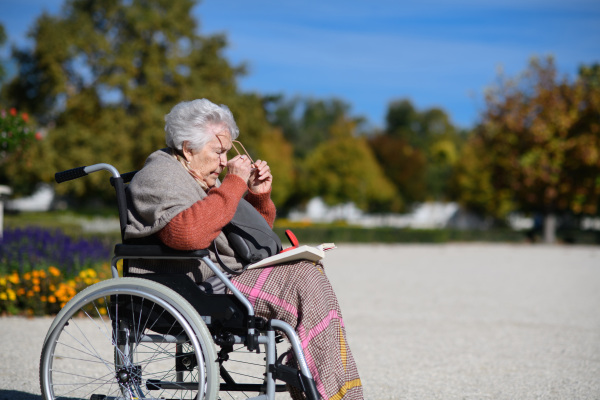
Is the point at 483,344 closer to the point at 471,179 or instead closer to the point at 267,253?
the point at 267,253

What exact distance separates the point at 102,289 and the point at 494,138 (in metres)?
28.5

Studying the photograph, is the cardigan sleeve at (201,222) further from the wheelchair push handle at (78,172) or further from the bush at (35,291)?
the bush at (35,291)

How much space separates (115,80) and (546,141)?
59.0 feet

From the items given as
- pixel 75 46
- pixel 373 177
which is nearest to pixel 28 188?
pixel 75 46

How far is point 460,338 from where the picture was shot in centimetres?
602

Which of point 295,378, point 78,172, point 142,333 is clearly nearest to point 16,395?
point 142,333

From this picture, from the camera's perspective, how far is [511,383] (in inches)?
168

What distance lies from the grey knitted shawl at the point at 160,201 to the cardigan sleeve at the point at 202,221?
0.04 metres

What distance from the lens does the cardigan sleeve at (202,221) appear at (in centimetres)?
255

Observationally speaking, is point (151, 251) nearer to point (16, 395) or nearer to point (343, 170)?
point (16, 395)

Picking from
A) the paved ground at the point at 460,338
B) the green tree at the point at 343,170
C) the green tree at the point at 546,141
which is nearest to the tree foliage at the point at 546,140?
the green tree at the point at 546,141

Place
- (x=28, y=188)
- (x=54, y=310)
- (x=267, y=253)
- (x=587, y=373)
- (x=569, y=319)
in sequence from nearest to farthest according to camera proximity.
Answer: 1. (x=267, y=253)
2. (x=587, y=373)
3. (x=54, y=310)
4. (x=569, y=319)
5. (x=28, y=188)

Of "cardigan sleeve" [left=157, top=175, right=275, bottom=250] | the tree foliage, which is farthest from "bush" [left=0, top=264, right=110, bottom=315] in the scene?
the tree foliage

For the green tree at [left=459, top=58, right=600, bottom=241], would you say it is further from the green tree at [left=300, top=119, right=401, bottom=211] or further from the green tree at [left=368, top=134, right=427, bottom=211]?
the green tree at [left=368, top=134, right=427, bottom=211]
